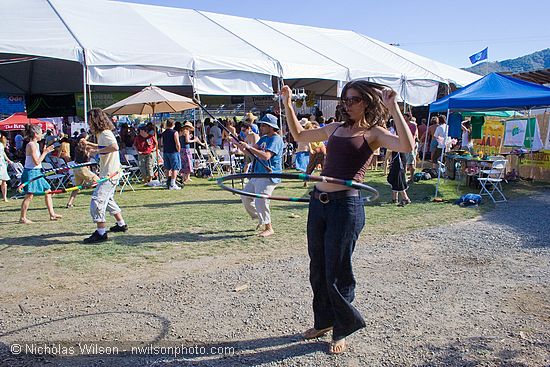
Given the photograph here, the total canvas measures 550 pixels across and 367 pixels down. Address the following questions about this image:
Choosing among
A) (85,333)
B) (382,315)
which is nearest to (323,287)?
(382,315)

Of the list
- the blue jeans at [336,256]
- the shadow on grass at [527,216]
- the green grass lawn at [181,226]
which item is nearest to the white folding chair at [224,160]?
the green grass lawn at [181,226]

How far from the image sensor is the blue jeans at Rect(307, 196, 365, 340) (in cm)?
333

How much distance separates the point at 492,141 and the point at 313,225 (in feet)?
45.1

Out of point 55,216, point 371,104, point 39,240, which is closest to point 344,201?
point 371,104

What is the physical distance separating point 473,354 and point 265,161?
3901 millimetres

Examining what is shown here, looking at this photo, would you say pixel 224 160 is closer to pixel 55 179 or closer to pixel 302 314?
pixel 55 179

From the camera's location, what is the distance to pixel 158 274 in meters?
5.45

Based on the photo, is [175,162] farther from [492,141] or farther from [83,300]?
[492,141]

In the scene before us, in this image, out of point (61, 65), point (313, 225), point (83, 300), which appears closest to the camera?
point (313, 225)

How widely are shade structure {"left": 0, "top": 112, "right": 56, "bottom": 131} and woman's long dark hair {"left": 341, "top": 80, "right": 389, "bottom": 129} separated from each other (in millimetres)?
15897

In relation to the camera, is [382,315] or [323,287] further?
[382,315]

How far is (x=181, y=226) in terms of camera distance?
796cm

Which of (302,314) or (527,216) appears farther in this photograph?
(527,216)

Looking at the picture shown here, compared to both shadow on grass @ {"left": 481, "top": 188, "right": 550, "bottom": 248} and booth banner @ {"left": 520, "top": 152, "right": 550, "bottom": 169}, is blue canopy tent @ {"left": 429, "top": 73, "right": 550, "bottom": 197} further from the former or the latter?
booth banner @ {"left": 520, "top": 152, "right": 550, "bottom": 169}
